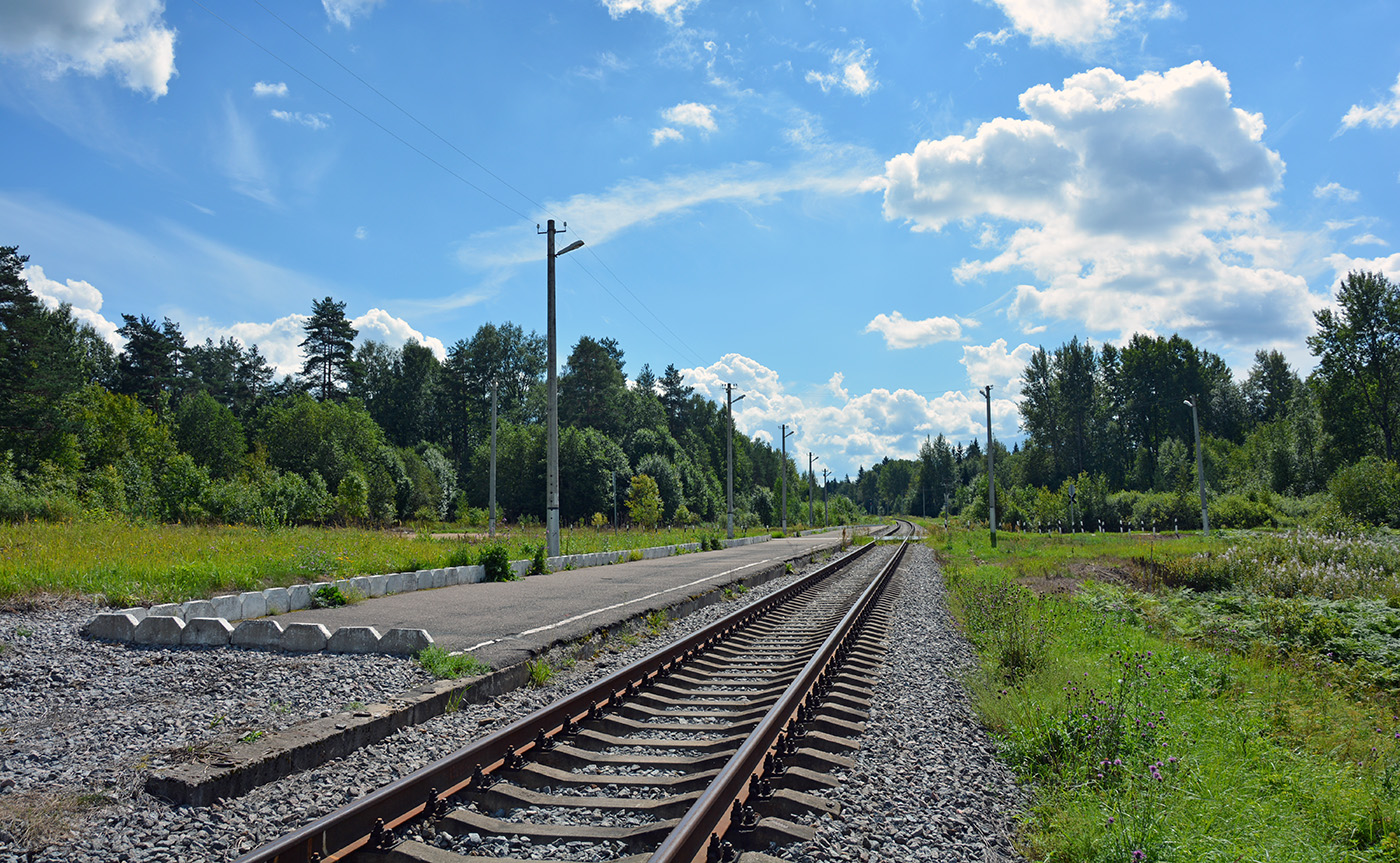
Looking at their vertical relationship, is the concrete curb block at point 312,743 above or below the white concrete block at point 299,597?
below

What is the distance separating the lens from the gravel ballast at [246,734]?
3.87 m

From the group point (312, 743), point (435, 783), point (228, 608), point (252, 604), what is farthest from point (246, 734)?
point (252, 604)

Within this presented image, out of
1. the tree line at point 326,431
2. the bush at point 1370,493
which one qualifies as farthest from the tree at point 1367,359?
the tree line at point 326,431

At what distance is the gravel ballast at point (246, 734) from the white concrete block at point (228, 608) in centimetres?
138

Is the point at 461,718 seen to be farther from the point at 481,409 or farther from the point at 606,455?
the point at 481,409

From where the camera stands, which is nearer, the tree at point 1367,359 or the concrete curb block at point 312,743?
the concrete curb block at point 312,743

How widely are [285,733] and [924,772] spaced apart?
14.1 ft

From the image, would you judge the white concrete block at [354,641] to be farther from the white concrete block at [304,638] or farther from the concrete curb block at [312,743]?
the concrete curb block at [312,743]

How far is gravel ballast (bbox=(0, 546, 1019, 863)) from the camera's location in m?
3.87

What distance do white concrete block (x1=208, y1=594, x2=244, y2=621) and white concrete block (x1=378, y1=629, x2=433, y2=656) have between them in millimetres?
2988

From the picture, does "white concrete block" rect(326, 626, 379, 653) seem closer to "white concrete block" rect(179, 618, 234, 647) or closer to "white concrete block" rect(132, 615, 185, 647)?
"white concrete block" rect(179, 618, 234, 647)

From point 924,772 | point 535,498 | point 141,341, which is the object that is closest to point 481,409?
point 535,498

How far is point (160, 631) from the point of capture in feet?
27.2

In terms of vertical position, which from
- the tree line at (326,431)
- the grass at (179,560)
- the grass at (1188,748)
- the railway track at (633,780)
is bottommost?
the grass at (1188,748)
